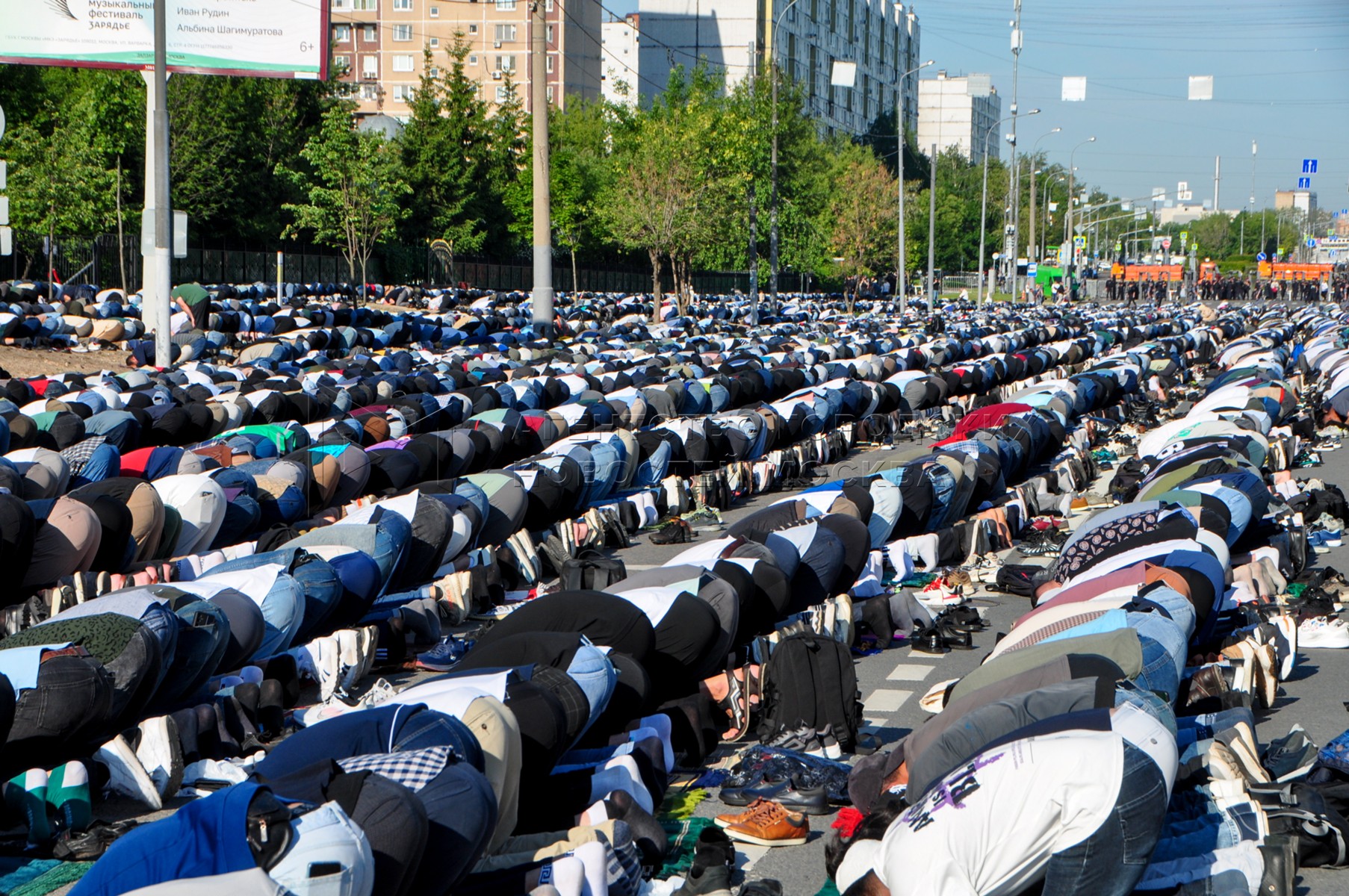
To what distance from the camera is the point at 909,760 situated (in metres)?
6.19

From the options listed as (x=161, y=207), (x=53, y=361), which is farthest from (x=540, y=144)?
(x=53, y=361)

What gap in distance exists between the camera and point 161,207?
25594 millimetres

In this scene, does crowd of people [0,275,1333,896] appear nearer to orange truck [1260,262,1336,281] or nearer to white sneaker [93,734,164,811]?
white sneaker [93,734,164,811]

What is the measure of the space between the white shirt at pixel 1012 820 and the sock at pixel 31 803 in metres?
3.76

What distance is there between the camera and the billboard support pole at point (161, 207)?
82.5 ft

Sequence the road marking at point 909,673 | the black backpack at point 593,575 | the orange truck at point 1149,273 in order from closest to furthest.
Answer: the road marking at point 909,673
the black backpack at point 593,575
the orange truck at point 1149,273

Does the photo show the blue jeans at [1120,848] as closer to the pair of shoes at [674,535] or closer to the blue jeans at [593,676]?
the blue jeans at [593,676]

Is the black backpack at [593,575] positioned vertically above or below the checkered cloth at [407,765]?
below

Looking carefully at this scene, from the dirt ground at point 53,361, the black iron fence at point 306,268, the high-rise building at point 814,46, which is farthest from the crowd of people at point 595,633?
the high-rise building at point 814,46

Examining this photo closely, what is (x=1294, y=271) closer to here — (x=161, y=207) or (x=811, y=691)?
(x=161, y=207)

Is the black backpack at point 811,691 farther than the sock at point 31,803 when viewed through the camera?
Yes

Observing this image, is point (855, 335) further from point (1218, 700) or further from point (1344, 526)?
point (1218, 700)

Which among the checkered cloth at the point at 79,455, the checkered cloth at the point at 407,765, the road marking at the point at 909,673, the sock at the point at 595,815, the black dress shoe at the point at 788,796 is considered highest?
the checkered cloth at the point at 79,455

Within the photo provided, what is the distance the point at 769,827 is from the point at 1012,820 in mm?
1686
